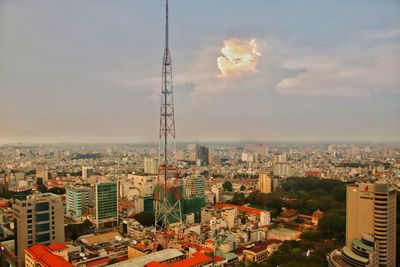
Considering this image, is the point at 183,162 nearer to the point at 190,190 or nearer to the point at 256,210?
the point at 190,190

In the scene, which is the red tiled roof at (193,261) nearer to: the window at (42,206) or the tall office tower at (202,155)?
the window at (42,206)

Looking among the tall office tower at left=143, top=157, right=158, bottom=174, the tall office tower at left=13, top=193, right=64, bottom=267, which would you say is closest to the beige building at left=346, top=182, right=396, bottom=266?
the tall office tower at left=13, top=193, right=64, bottom=267

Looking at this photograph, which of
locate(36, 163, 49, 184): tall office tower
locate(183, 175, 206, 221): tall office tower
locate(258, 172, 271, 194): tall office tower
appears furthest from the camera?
locate(36, 163, 49, 184): tall office tower

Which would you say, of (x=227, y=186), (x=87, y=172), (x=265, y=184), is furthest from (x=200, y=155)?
(x=265, y=184)

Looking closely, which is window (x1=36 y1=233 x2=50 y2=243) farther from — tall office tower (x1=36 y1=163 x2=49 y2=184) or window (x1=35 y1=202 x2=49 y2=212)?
tall office tower (x1=36 y1=163 x2=49 y2=184)

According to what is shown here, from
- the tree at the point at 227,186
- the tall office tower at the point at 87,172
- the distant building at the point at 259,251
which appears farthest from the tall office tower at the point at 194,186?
the tall office tower at the point at 87,172

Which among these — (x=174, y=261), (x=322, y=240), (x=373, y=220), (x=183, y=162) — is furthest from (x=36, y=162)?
(x=373, y=220)
